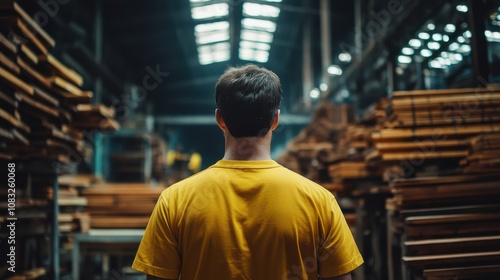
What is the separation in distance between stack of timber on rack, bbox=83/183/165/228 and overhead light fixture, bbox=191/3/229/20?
9102 mm

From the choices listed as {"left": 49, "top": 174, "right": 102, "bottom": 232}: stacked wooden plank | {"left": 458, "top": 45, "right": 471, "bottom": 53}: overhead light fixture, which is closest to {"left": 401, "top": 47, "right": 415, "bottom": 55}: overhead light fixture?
{"left": 458, "top": 45, "right": 471, "bottom": 53}: overhead light fixture

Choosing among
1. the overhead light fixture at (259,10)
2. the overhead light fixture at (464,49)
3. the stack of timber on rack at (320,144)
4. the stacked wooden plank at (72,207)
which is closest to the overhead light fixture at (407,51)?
the overhead light fixture at (464,49)

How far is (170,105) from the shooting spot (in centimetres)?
2359

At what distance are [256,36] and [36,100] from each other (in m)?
14.4

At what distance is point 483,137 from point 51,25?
28.6 feet

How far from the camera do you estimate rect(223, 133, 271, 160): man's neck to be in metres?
1.86

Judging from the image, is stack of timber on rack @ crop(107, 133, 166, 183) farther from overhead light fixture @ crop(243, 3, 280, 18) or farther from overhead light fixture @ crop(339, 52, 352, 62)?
overhead light fixture @ crop(339, 52, 352, 62)

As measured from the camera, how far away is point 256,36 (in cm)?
1816

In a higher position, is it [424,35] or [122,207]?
[424,35]

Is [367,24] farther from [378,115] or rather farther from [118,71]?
[118,71]

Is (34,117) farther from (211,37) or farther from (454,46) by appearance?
(211,37)

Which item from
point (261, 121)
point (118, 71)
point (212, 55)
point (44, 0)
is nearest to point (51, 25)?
point (44, 0)

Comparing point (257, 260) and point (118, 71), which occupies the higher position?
point (118, 71)

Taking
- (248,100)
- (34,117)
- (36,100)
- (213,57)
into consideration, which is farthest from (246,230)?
(213,57)
